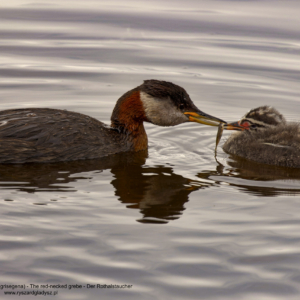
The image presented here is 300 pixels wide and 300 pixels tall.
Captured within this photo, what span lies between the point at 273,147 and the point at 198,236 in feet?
8.93

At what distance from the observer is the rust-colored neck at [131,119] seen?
8297mm

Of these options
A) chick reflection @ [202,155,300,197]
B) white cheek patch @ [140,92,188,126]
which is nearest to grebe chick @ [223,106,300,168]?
chick reflection @ [202,155,300,197]

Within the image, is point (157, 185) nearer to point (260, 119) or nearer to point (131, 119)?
point (131, 119)

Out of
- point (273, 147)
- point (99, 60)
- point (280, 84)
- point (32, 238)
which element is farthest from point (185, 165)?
point (99, 60)

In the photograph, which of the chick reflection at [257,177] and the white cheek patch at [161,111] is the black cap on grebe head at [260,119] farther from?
the white cheek patch at [161,111]

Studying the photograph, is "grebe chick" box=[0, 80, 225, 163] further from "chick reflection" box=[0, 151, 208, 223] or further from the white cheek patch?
"chick reflection" box=[0, 151, 208, 223]

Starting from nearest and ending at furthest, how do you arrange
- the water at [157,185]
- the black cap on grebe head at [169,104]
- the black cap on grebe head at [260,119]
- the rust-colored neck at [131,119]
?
the water at [157,185] → the black cap on grebe head at [169,104] → the rust-colored neck at [131,119] → the black cap on grebe head at [260,119]

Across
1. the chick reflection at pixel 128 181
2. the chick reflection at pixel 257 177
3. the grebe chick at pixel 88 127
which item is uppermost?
the grebe chick at pixel 88 127

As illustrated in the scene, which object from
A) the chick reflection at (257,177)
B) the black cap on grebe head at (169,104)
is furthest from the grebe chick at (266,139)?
the black cap on grebe head at (169,104)

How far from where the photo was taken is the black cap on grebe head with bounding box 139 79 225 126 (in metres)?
8.18

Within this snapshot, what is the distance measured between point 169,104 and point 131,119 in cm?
60

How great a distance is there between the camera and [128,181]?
729 cm

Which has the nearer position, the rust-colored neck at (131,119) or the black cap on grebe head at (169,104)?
the black cap on grebe head at (169,104)

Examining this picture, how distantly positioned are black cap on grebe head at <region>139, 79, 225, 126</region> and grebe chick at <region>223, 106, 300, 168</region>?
0.48 meters
